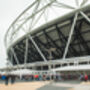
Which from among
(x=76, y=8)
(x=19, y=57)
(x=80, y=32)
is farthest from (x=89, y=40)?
(x=19, y=57)

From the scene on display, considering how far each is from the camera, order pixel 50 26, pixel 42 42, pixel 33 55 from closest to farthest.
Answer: pixel 50 26
pixel 42 42
pixel 33 55

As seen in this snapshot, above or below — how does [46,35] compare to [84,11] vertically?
below

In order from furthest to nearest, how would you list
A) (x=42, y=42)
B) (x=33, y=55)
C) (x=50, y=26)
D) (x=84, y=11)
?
(x=33, y=55)
(x=42, y=42)
(x=50, y=26)
(x=84, y=11)

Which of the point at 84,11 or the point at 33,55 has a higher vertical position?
the point at 84,11

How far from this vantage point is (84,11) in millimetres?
20734

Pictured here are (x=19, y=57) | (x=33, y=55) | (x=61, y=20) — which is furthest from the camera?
(x=19, y=57)

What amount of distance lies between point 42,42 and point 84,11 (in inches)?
517

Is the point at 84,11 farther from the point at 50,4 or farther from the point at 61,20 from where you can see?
the point at 50,4

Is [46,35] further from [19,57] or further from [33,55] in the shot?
[19,57]

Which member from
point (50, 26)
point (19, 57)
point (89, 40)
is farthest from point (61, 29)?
point (19, 57)

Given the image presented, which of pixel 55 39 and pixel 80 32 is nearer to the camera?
pixel 80 32

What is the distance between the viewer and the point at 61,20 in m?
23.2

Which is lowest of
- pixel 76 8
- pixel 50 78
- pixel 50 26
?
pixel 50 78

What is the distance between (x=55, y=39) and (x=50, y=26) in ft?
13.8
